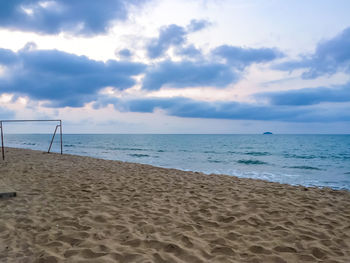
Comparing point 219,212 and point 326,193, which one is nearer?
point 219,212

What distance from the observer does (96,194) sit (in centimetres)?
612

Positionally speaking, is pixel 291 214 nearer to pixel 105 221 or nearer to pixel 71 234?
pixel 105 221

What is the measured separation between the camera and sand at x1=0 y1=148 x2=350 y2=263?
311 cm

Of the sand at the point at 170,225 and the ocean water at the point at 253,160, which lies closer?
the sand at the point at 170,225

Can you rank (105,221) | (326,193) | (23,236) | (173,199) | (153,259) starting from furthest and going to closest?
(326,193), (173,199), (105,221), (23,236), (153,259)

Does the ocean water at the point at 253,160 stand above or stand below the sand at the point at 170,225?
below

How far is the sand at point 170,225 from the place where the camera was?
3109mm

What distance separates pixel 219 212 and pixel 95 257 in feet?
8.67

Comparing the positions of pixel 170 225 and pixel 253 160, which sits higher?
pixel 170 225

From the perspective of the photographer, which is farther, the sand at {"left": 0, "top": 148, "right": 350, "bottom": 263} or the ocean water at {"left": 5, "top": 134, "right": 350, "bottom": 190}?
the ocean water at {"left": 5, "top": 134, "right": 350, "bottom": 190}

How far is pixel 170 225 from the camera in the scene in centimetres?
409

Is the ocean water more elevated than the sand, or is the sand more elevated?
the sand

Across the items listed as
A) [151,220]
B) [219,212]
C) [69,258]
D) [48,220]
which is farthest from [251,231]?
[48,220]

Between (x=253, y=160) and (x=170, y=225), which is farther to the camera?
(x=253, y=160)
